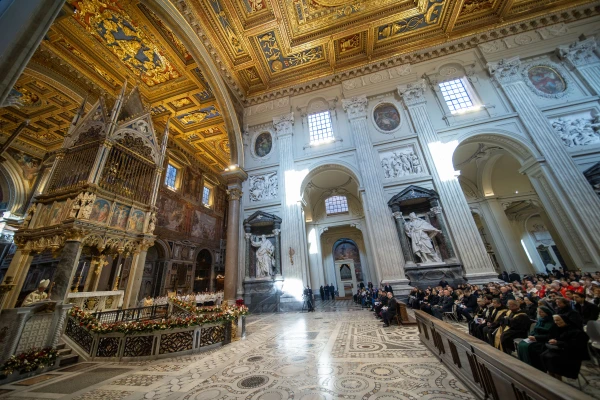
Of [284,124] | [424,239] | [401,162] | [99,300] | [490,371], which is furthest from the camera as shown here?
[284,124]

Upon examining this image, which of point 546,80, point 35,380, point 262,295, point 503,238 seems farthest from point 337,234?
point 35,380

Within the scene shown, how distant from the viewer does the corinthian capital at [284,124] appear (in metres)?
12.8

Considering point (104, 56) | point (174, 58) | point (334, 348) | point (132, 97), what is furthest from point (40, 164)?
point (334, 348)

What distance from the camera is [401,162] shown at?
10.6 meters

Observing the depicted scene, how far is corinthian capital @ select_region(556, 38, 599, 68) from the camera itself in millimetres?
10000

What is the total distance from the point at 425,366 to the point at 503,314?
1.72 metres

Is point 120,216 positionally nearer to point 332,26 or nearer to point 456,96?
point 332,26

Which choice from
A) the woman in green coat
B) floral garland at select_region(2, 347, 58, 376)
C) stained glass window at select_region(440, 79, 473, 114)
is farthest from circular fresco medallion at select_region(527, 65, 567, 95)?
floral garland at select_region(2, 347, 58, 376)

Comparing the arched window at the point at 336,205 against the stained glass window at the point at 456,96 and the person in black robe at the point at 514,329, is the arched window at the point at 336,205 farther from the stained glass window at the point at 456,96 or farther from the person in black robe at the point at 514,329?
the person in black robe at the point at 514,329

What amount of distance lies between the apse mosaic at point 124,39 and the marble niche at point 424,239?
13.1 m

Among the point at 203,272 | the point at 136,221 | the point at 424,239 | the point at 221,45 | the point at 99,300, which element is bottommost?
the point at 99,300

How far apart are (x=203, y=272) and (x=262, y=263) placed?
8.76 m

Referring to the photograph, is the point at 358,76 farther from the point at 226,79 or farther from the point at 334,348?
the point at 334,348

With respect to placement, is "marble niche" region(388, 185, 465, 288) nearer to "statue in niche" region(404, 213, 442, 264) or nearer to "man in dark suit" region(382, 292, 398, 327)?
"statue in niche" region(404, 213, 442, 264)
